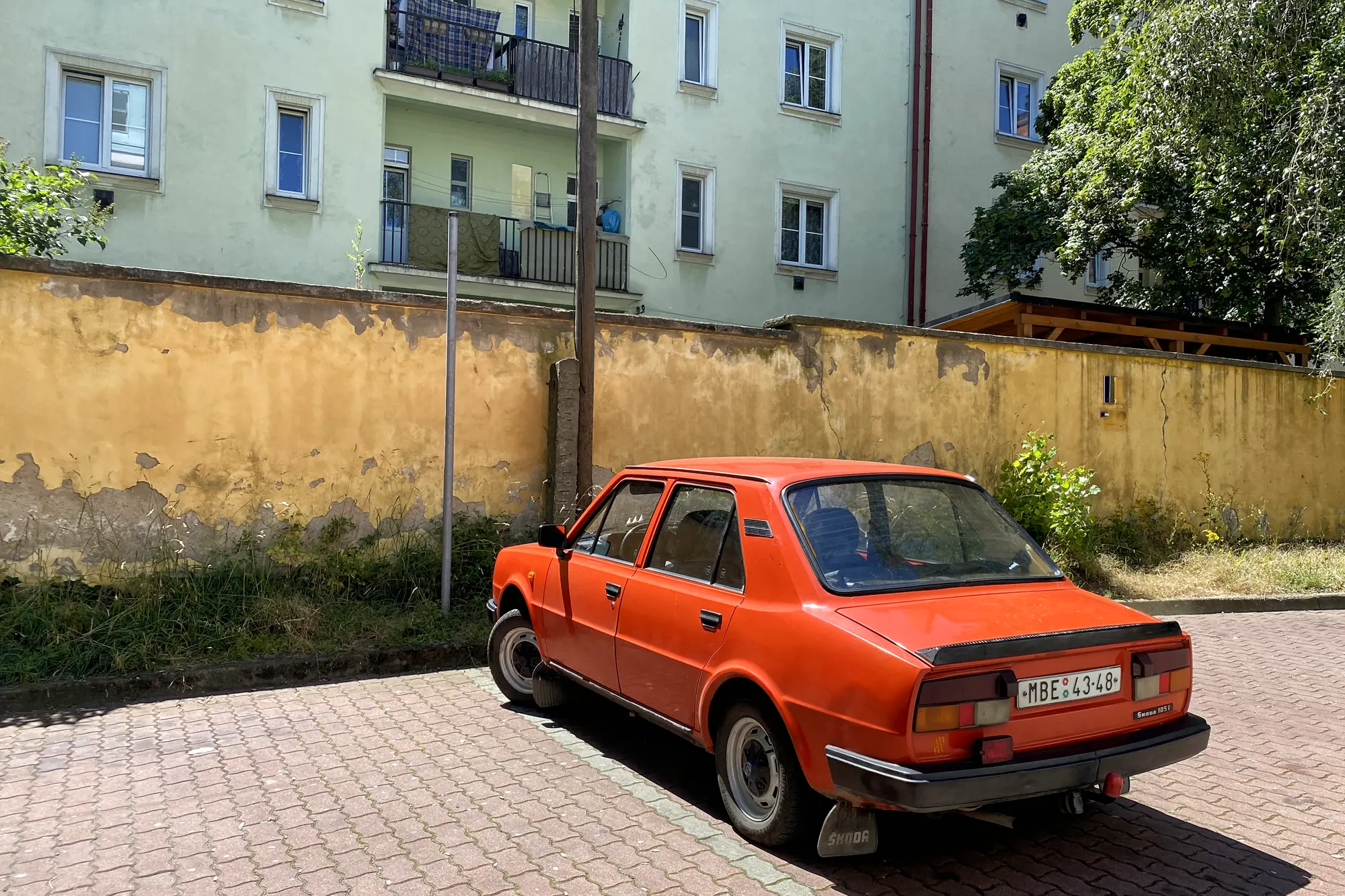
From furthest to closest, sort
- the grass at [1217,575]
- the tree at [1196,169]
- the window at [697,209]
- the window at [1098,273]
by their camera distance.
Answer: the window at [1098,273]
the window at [697,209]
the tree at [1196,169]
the grass at [1217,575]

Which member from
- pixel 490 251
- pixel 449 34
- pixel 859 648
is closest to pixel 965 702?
pixel 859 648

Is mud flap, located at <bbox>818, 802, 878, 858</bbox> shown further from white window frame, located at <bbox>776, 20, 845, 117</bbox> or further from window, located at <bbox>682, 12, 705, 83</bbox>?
white window frame, located at <bbox>776, 20, 845, 117</bbox>

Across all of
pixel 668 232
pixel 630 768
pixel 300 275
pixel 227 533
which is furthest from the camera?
pixel 668 232

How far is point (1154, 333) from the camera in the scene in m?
14.4

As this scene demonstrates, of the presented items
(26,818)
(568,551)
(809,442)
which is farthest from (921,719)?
(809,442)

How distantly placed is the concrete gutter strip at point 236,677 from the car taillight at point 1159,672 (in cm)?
470

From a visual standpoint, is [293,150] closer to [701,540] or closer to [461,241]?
[461,241]

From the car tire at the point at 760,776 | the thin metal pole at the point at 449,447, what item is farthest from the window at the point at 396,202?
the car tire at the point at 760,776

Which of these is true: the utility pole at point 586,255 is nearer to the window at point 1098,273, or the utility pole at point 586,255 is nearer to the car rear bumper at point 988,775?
the car rear bumper at point 988,775

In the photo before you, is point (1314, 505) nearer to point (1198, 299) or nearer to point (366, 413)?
point (1198, 299)

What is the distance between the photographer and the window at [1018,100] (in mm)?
21609

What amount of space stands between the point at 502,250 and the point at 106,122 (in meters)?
6.06

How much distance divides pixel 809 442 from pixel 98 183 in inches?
427

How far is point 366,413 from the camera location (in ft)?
26.2
